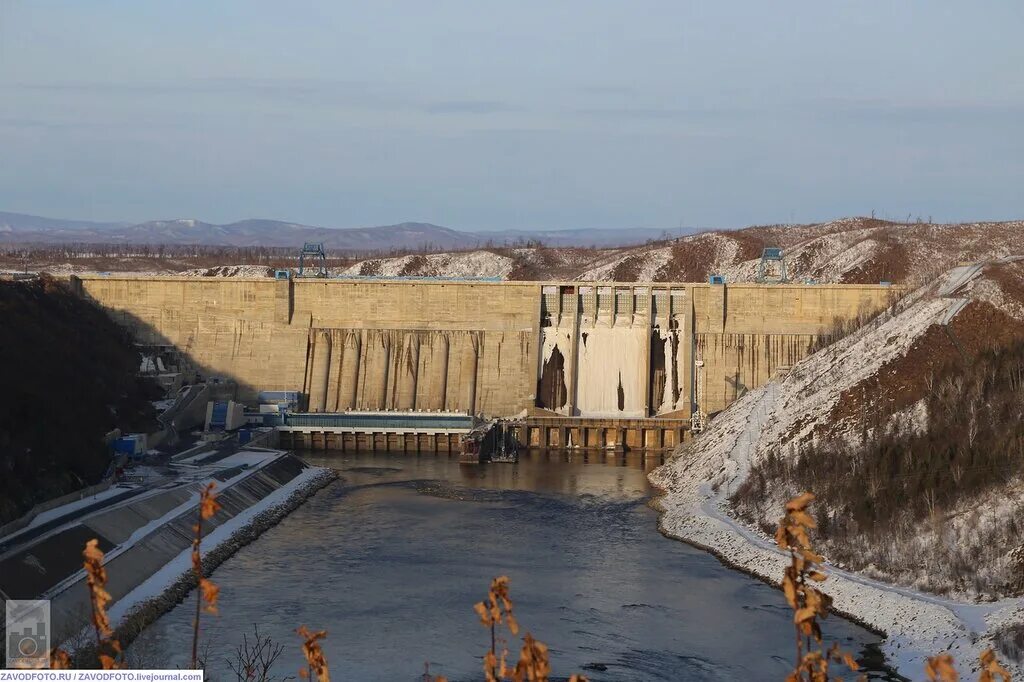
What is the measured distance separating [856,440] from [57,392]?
30.7 meters

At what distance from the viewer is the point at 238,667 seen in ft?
92.2

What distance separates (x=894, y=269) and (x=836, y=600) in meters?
72.2

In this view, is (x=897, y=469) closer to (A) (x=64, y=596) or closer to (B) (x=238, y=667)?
(B) (x=238, y=667)

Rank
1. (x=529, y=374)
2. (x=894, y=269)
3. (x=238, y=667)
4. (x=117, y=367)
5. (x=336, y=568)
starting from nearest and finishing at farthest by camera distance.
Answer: (x=238, y=667) < (x=336, y=568) < (x=117, y=367) < (x=529, y=374) < (x=894, y=269)

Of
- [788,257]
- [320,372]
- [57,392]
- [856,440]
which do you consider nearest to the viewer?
[856,440]

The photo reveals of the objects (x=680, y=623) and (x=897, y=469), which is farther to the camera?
(x=897, y=469)

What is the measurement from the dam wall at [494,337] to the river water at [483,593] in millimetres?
16408

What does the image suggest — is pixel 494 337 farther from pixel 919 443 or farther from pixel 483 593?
pixel 483 593

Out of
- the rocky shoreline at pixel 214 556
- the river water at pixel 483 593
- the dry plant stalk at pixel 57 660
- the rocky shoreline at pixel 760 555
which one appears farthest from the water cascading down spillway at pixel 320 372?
the dry plant stalk at pixel 57 660

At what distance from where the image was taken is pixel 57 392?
49.2 metres

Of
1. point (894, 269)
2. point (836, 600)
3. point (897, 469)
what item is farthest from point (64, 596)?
point (894, 269)

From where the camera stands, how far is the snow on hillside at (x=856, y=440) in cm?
3183

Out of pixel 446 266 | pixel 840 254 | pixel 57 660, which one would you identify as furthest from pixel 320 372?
pixel 446 266

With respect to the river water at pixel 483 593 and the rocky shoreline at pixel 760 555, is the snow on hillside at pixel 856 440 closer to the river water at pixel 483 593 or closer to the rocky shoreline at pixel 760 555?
the rocky shoreline at pixel 760 555
